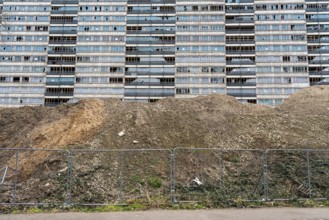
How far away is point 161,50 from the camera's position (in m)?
95.3

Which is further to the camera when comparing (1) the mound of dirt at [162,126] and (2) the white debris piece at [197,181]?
(1) the mound of dirt at [162,126]

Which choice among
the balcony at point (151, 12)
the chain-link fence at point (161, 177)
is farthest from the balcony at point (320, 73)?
the chain-link fence at point (161, 177)

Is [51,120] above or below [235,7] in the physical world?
below

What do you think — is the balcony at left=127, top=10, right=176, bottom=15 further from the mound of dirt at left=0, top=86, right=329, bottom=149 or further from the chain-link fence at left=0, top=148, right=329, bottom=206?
the chain-link fence at left=0, top=148, right=329, bottom=206

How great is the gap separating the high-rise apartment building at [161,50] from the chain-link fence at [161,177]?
231 ft

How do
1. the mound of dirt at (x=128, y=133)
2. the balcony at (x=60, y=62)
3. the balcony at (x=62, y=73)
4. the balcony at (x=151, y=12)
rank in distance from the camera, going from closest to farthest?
1. the mound of dirt at (x=128, y=133)
2. the balcony at (x=62, y=73)
3. the balcony at (x=60, y=62)
4. the balcony at (x=151, y=12)

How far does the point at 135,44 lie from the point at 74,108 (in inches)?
2788

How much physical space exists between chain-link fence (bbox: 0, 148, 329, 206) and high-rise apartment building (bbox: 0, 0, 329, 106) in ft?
231

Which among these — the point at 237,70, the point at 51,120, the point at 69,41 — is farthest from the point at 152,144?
the point at 69,41

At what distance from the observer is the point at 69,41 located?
3834 inches

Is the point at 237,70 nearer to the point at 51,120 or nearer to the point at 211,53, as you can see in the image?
the point at 211,53

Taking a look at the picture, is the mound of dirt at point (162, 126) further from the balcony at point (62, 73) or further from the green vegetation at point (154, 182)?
the balcony at point (62, 73)

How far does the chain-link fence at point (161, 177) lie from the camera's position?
55.5 ft

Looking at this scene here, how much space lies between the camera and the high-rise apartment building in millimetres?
92188
